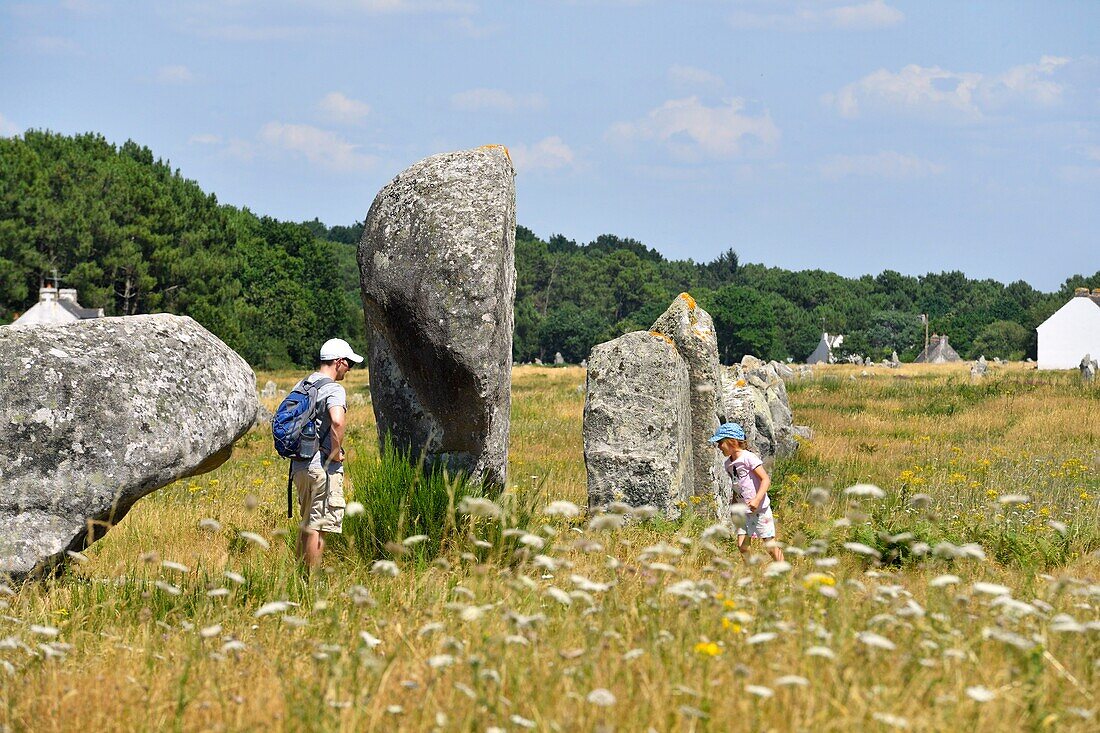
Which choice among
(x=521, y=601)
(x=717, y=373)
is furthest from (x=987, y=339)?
(x=521, y=601)

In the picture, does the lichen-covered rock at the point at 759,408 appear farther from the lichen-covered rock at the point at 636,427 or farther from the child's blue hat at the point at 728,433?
the child's blue hat at the point at 728,433

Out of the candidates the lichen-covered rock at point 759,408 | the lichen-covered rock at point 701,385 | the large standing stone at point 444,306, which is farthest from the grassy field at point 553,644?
the lichen-covered rock at point 759,408

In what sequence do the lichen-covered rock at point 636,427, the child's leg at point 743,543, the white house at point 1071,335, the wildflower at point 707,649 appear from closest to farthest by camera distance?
the wildflower at point 707,649 < the child's leg at point 743,543 < the lichen-covered rock at point 636,427 < the white house at point 1071,335

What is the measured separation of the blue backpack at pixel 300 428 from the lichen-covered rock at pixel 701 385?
6399 mm

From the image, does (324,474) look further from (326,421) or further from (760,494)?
(760,494)

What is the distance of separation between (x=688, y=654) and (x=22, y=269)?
59863 mm

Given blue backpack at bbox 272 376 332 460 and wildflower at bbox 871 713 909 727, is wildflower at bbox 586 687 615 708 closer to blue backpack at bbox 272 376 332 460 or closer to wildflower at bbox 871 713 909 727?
wildflower at bbox 871 713 909 727

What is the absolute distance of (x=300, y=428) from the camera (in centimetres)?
817

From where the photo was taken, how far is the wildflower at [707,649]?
412 cm

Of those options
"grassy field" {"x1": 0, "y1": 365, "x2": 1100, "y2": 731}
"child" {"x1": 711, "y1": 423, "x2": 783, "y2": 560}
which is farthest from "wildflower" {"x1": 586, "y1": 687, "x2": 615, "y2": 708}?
"child" {"x1": 711, "y1": 423, "x2": 783, "y2": 560}

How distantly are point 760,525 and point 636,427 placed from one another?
2863 millimetres

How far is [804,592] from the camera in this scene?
208 inches

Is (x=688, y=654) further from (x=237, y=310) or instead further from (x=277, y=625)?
(x=237, y=310)

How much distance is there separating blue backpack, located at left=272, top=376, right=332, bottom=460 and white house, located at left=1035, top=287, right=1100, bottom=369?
69.4 metres
